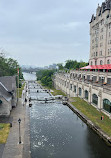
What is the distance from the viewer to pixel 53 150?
17.8 m

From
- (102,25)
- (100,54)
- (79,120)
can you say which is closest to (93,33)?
(102,25)

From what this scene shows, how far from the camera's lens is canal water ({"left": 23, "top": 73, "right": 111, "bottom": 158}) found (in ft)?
56.3

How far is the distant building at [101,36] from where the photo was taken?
50.4 m

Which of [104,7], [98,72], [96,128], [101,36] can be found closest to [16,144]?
[96,128]

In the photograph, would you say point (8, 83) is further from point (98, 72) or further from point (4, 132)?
point (98, 72)

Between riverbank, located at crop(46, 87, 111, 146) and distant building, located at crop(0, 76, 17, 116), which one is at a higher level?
distant building, located at crop(0, 76, 17, 116)

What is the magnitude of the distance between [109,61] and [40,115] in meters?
35.4

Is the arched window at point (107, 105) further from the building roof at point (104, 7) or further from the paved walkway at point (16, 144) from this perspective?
the building roof at point (104, 7)

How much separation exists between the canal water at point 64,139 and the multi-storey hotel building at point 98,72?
8630mm

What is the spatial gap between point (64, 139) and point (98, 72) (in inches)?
1094

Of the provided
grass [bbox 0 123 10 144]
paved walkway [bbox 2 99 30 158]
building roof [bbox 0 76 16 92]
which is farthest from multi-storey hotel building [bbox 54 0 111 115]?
building roof [bbox 0 76 16 92]

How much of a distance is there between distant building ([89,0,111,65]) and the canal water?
33.9 meters

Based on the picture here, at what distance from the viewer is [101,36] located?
54.8 meters

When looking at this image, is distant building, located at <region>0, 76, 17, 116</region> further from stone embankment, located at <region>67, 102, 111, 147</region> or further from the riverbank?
the riverbank
